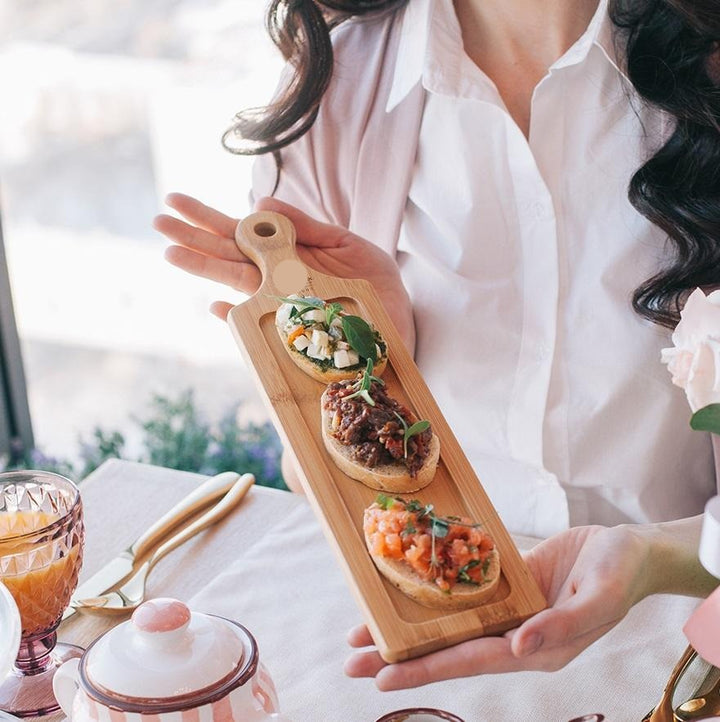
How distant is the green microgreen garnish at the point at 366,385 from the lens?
131 centimetres

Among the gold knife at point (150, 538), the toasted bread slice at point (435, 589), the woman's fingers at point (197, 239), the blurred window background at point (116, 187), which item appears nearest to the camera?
the toasted bread slice at point (435, 589)

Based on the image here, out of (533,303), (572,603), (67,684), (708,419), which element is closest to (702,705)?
(572,603)

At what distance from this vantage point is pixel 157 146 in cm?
406

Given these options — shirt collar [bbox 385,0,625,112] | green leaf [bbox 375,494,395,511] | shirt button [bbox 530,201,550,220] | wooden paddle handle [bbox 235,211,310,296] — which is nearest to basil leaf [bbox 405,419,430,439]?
green leaf [bbox 375,494,395,511]

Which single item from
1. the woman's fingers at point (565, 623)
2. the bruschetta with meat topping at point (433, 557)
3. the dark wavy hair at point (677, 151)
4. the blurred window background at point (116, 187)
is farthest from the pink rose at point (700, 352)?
the blurred window background at point (116, 187)

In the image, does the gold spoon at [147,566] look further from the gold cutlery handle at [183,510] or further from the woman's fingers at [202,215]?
the woman's fingers at [202,215]

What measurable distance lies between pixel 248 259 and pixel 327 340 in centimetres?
24

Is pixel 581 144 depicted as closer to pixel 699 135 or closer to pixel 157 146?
pixel 699 135

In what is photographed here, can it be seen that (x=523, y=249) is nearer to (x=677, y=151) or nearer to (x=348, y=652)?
(x=677, y=151)

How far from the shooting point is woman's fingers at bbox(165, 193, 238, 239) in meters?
1.50

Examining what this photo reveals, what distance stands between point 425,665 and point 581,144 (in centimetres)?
101

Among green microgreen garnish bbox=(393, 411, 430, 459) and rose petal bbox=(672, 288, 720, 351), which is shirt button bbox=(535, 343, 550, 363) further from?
rose petal bbox=(672, 288, 720, 351)

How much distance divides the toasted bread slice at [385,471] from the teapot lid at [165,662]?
13.8 inches

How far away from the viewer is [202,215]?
60.9 inches
